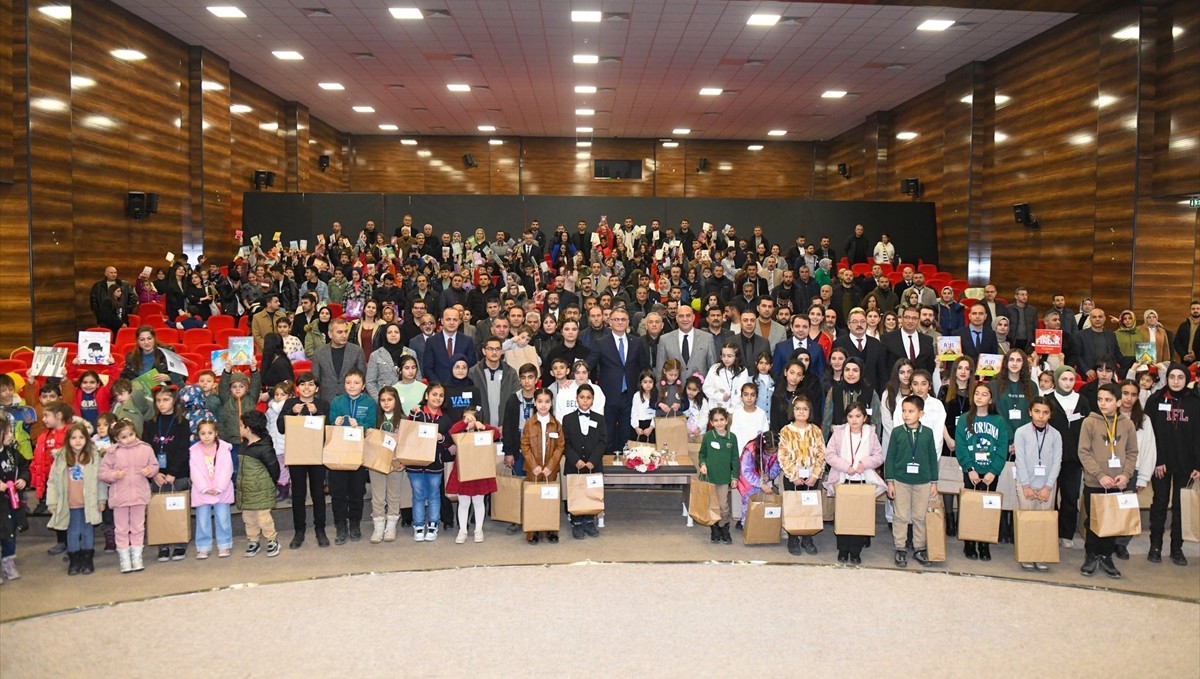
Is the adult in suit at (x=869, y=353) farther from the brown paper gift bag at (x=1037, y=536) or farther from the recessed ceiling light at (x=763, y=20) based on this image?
the recessed ceiling light at (x=763, y=20)

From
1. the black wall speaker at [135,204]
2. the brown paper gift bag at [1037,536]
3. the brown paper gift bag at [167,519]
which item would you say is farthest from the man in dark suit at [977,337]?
the black wall speaker at [135,204]

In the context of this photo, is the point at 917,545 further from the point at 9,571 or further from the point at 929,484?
the point at 9,571

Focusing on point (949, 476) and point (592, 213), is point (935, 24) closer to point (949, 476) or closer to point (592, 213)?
point (592, 213)

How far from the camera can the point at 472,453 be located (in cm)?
848

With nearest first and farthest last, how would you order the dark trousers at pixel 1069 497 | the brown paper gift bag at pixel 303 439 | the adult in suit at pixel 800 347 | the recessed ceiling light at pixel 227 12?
1. the brown paper gift bag at pixel 303 439
2. the dark trousers at pixel 1069 497
3. the adult in suit at pixel 800 347
4. the recessed ceiling light at pixel 227 12

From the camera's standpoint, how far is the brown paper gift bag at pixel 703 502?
28.1ft

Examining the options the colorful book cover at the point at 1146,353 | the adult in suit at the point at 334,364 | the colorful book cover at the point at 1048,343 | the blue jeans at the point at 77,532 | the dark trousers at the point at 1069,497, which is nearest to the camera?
the blue jeans at the point at 77,532

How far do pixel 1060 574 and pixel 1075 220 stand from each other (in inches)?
410

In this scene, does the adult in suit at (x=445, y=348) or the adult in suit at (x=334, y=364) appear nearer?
the adult in suit at (x=334, y=364)

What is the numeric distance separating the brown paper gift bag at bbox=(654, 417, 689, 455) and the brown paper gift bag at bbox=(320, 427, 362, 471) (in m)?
2.81

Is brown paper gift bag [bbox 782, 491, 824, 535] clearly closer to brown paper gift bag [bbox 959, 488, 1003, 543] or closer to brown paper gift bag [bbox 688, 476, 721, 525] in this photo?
brown paper gift bag [bbox 688, 476, 721, 525]

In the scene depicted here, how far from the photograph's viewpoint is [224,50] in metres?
18.8

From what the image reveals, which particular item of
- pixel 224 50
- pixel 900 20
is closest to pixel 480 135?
pixel 224 50

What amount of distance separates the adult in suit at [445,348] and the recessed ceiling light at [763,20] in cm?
896
